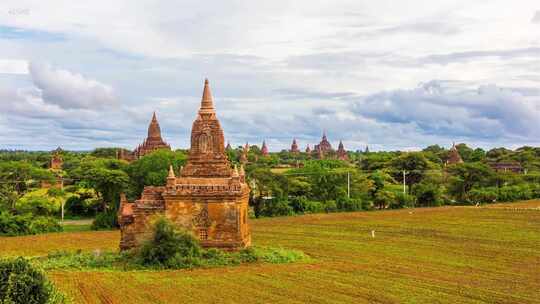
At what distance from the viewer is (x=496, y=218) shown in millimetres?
50625

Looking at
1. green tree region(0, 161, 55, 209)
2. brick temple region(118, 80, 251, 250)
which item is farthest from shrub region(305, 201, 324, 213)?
brick temple region(118, 80, 251, 250)

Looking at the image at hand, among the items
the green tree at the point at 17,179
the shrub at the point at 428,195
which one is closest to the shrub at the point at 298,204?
the shrub at the point at 428,195

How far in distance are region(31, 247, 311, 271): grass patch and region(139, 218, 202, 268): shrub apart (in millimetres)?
50

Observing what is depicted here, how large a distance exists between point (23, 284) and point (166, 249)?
12.9m

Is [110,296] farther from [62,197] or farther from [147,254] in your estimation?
[62,197]

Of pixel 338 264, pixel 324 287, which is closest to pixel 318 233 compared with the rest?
pixel 338 264

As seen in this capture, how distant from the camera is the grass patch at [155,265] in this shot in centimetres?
2872

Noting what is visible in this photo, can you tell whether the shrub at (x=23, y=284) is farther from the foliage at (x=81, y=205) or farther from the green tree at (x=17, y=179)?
the foliage at (x=81, y=205)

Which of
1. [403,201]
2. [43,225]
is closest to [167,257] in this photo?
[43,225]

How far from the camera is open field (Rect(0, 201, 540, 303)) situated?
22281 millimetres

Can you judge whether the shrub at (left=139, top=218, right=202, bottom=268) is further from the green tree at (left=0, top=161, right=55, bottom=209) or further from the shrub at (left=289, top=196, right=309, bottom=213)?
the shrub at (left=289, top=196, right=309, bottom=213)

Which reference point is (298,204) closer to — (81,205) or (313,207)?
(313,207)

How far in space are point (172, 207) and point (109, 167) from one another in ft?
110

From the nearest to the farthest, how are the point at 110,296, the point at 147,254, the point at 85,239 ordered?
the point at 110,296, the point at 147,254, the point at 85,239
